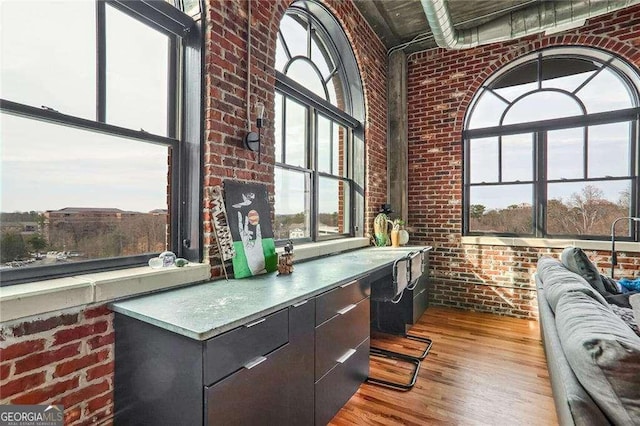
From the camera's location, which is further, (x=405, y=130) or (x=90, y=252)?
(x=405, y=130)

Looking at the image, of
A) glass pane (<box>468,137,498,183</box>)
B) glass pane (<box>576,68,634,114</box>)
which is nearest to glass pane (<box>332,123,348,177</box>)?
glass pane (<box>468,137,498,183</box>)

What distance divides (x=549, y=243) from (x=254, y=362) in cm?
399

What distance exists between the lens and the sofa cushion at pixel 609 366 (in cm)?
103

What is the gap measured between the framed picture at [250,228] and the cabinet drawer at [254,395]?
29.3 inches

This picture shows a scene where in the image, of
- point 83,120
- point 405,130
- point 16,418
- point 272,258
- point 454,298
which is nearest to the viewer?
point 16,418

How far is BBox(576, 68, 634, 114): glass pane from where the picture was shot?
367 cm

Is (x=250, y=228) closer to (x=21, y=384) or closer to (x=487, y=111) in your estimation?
(x=21, y=384)

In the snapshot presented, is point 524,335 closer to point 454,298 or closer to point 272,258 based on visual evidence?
point 454,298

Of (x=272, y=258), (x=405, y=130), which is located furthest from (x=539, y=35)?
(x=272, y=258)

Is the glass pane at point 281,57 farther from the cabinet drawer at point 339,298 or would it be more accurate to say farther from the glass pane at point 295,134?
the cabinet drawer at point 339,298

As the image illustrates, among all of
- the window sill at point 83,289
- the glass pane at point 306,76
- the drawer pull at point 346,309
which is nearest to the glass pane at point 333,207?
the glass pane at point 306,76

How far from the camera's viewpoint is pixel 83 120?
1.60m

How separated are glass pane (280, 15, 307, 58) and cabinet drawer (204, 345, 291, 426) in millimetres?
2835

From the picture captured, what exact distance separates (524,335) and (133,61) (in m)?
4.30
